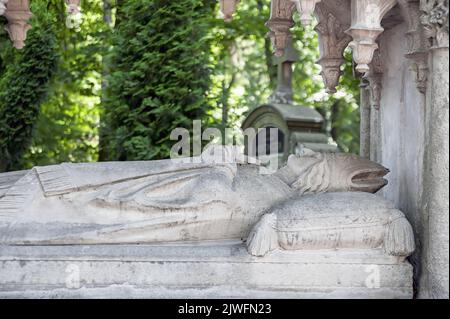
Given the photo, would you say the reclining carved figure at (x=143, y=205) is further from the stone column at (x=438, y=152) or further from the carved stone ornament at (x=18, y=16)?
the carved stone ornament at (x=18, y=16)

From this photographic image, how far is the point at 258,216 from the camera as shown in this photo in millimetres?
5168

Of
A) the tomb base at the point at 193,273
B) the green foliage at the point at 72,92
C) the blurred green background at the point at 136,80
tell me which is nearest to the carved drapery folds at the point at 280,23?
the tomb base at the point at 193,273

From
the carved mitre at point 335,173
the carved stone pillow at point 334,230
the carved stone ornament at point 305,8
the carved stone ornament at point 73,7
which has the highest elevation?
the carved stone ornament at point 73,7

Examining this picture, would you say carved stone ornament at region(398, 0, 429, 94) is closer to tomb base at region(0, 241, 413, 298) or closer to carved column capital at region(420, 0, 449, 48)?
carved column capital at region(420, 0, 449, 48)

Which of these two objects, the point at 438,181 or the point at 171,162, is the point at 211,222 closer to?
the point at 171,162

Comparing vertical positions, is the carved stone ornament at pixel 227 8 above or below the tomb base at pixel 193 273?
above

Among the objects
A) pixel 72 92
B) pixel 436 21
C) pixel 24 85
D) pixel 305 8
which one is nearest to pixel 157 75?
pixel 24 85

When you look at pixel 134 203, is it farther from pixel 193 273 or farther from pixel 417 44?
pixel 417 44

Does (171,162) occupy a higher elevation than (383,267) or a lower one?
higher

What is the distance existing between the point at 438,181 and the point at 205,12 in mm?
7058

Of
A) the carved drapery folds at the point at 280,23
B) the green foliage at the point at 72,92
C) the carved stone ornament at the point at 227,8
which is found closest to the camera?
the carved stone ornament at the point at 227,8

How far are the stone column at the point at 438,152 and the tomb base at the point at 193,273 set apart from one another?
48 cm

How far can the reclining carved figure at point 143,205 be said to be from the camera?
193 inches
